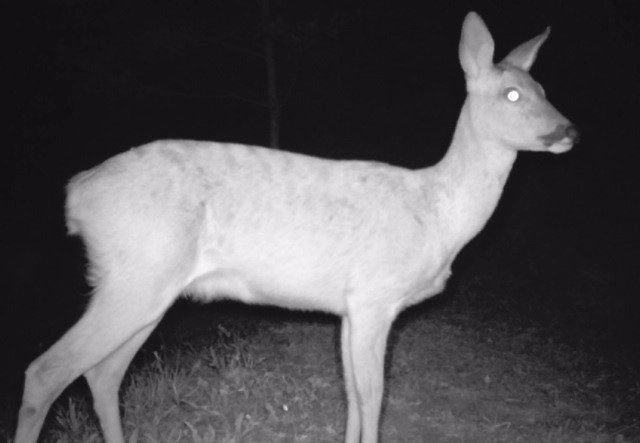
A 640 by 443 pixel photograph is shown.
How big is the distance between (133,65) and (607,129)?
11.3 m

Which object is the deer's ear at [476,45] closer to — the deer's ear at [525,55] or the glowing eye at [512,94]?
the glowing eye at [512,94]

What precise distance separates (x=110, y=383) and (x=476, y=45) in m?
3.11

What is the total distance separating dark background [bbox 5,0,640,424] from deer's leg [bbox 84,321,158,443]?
0.84 metres

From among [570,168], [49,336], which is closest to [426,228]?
[49,336]

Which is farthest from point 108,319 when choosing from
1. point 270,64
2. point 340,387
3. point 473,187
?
point 270,64

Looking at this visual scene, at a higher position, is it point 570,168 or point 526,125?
point 526,125

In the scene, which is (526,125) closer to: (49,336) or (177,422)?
(177,422)

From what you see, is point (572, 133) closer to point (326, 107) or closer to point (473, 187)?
point (473, 187)

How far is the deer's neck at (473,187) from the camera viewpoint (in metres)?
4.14

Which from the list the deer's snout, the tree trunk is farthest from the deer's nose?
the tree trunk

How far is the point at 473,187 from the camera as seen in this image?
4.16 metres

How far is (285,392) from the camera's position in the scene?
208 inches

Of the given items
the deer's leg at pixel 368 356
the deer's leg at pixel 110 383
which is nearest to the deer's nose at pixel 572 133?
the deer's leg at pixel 368 356

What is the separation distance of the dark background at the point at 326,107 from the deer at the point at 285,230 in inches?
37.3
